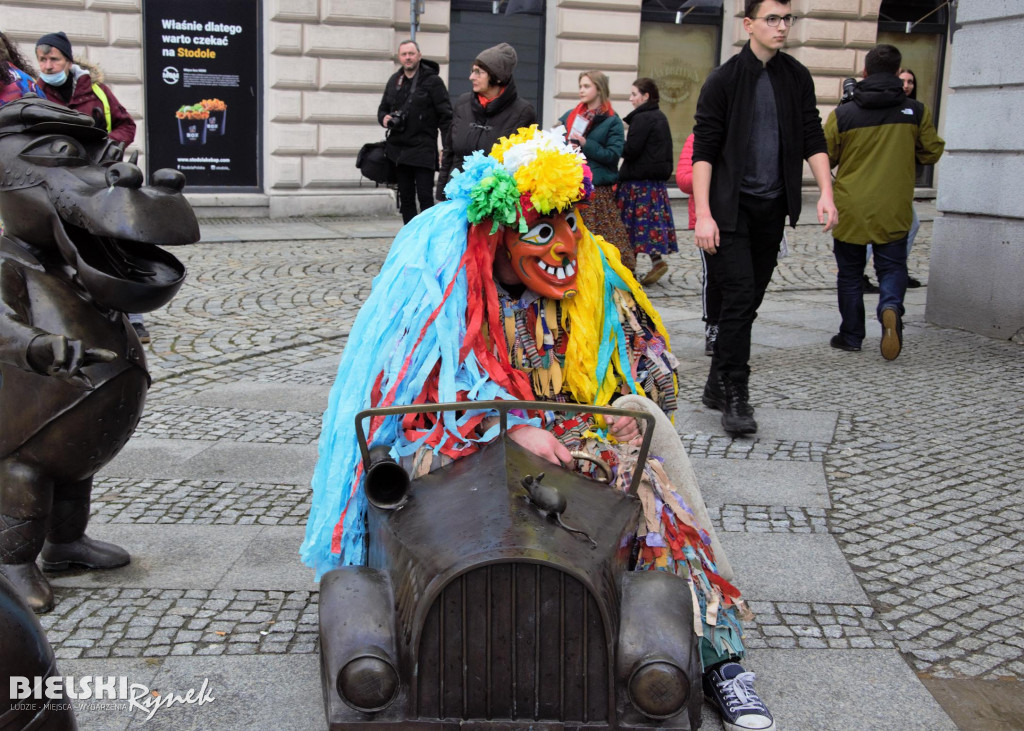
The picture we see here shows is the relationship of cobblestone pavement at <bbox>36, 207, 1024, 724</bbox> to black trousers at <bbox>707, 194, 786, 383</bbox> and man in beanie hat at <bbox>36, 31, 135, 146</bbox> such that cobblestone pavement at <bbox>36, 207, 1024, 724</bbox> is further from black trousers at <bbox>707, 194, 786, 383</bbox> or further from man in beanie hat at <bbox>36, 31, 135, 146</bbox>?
man in beanie hat at <bbox>36, 31, 135, 146</bbox>

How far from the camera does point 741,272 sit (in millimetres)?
5301

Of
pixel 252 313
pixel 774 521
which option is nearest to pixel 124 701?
pixel 774 521

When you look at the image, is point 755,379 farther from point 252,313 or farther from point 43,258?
point 43,258

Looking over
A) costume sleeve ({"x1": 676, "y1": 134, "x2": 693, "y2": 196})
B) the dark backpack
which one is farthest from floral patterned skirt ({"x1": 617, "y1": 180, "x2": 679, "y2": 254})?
costume sleeve ({"x1": 676, "y1": 134, "x2": 693, "y2": 196})

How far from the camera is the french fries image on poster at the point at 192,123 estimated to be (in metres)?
13.2

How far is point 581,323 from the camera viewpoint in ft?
11.5

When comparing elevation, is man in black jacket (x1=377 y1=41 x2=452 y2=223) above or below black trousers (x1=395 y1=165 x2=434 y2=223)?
above

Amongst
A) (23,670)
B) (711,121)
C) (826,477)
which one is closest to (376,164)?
(711,121)

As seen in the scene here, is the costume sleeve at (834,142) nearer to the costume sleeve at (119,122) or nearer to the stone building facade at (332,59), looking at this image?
the costume sleeve at (119,122)

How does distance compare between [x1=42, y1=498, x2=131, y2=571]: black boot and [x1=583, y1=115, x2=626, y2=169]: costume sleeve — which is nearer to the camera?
[x1=42, y1=498, x2=131, y2=571]: black boot

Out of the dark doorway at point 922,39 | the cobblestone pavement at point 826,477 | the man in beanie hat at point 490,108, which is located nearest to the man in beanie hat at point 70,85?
the cobblestone pavement at point 826,477

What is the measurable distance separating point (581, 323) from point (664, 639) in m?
1.40

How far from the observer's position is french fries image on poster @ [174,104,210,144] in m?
13.2

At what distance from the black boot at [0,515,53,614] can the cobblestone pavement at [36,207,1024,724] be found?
A: 87mm
